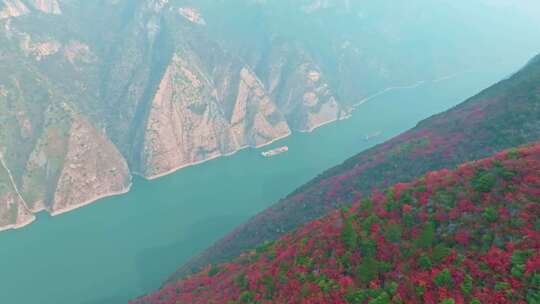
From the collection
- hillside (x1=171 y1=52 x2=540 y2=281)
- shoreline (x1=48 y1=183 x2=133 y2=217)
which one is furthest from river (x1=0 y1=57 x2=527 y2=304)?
hillside (x1=171 y1=52 x2=540 y2=281)

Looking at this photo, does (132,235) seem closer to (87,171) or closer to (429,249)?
(87,171)

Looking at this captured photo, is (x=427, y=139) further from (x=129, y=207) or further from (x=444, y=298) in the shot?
(x=129, y=207)

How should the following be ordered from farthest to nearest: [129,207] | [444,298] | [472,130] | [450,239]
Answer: [129,207], [472,130], [450,239], [444,298]

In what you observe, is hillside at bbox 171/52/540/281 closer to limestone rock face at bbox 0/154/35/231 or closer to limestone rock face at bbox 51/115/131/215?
limestone rock face at bbox 0/154/35/231

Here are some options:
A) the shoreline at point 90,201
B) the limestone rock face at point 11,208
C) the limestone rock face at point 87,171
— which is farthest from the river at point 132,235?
the limestone rock face at point 87,171

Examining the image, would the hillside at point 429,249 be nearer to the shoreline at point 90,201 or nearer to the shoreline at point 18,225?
the shoreline at point 18,225

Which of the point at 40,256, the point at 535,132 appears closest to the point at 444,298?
the point at 535,132
